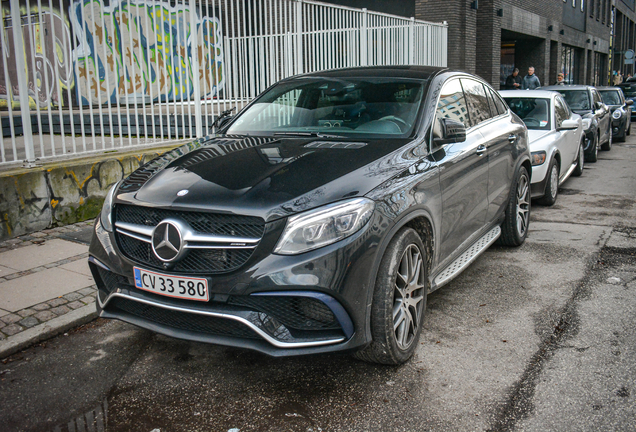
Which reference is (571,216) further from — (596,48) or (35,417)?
(596,48)

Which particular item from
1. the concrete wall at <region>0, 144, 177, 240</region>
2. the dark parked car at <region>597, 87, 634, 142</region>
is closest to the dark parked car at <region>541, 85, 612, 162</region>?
the dark parked car at <region>597, 87, 634, 142</region>

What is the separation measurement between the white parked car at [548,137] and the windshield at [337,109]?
12.4 feet

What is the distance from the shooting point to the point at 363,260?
2857 millimetres

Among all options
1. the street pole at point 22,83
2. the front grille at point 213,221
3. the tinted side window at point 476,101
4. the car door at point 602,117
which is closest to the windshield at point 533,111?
the tinted side window at point 476,101

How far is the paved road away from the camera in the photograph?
284 cm

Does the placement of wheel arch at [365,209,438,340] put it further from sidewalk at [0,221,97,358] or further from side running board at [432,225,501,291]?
sidewalk at [0,221,97,358]

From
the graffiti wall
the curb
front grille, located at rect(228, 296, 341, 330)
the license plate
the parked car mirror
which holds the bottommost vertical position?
the curb

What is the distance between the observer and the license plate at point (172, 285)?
112 inches

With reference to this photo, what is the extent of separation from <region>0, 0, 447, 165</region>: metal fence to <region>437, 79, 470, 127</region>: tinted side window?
3550 millimetres

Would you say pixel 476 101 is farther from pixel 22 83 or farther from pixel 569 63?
pixel 569 63

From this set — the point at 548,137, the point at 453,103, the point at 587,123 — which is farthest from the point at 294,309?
the point at 587,123

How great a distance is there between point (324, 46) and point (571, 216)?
5.64 m

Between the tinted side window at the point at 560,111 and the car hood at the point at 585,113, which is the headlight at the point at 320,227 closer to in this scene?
the tinted side window at the point at 560,111

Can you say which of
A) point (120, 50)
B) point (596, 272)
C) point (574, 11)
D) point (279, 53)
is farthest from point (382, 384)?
point (574, 11)
